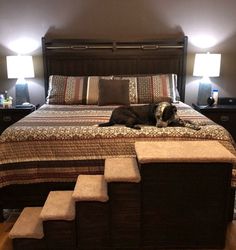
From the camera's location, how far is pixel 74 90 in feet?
10.8

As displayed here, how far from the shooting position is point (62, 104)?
3.27 m

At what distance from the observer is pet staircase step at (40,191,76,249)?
1.74m

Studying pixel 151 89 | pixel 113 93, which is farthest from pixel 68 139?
→ pixel 151 89

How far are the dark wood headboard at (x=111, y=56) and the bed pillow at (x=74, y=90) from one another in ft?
1.15

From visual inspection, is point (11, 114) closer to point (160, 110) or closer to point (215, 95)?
point (160, 110)

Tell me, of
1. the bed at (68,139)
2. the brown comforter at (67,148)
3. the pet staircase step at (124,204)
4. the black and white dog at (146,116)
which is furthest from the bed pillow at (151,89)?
the pet staircase step at (124,204)

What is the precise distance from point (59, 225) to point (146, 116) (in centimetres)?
110

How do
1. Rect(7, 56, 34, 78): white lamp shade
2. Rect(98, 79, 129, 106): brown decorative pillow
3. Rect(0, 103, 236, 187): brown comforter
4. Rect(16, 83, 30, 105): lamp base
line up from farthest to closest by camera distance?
Rect(16, 83, 30, 105): lamp base → Rect(7, 56, 34, 78): white lamp shade → Rect(98, 79, 129, 106): brown decorative pillow → Rect(0, 103, 236, 187): brown comforter

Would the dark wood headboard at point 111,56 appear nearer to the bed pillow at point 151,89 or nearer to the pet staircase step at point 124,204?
the bed pillow at point 151,89

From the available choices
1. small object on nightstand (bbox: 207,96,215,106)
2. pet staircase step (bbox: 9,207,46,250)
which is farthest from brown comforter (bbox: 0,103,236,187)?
small object on nightstand (bbox: 207,96,215,106)

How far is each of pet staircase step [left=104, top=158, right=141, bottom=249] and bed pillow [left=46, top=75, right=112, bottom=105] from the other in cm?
155

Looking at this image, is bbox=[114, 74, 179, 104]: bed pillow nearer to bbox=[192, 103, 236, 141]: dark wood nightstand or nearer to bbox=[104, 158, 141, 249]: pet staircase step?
bbox=[192, 103, 236, 141]: dark wood nightstand

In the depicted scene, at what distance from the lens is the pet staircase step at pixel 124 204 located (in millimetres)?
1713

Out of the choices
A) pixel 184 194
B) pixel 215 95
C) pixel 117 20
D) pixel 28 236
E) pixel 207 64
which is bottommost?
pixel 28 236
